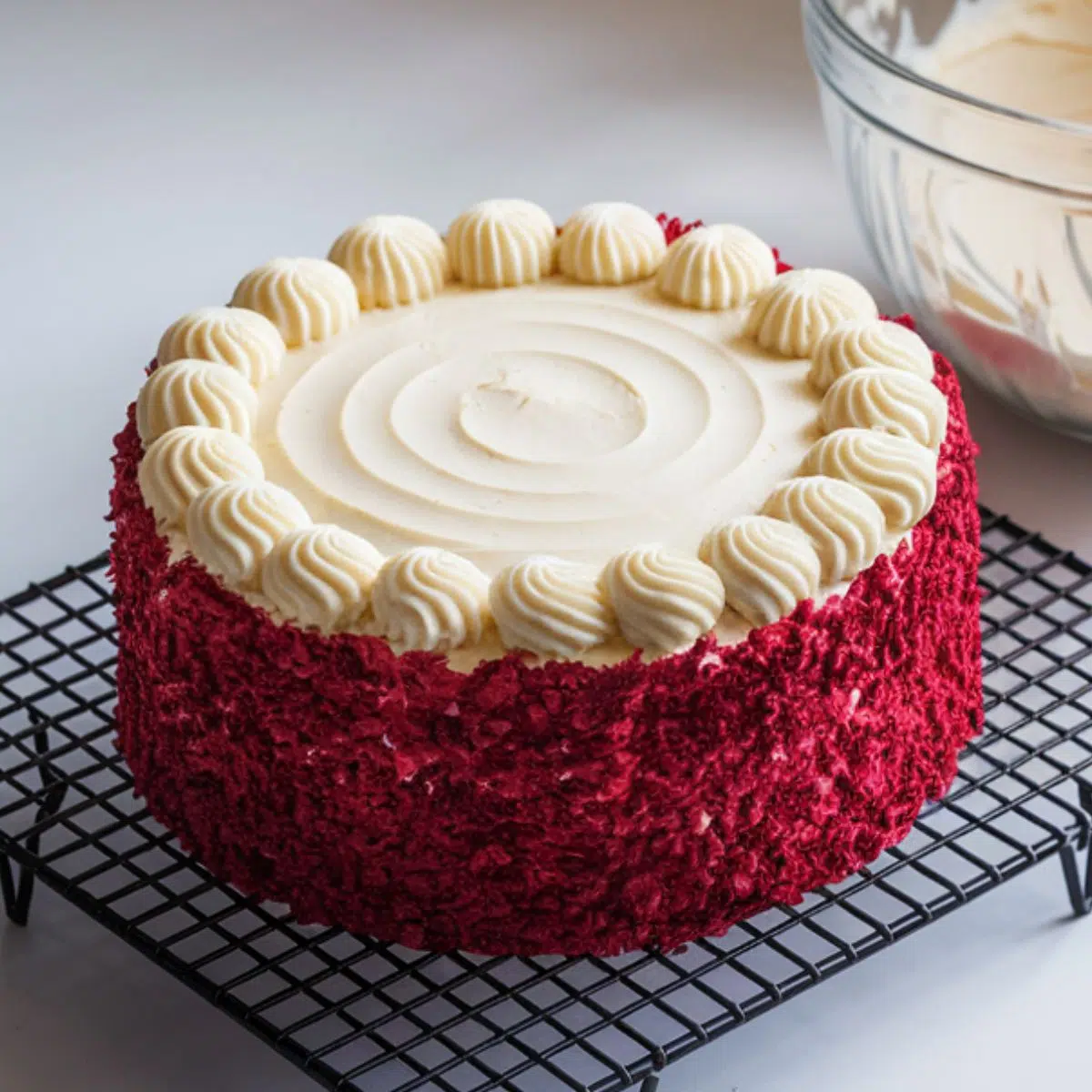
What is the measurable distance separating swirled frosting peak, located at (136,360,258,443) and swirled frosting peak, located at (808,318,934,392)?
2.30ft

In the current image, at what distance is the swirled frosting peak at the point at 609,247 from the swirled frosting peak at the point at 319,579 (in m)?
0.72

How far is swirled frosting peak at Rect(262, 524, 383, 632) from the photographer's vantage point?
2.29 m

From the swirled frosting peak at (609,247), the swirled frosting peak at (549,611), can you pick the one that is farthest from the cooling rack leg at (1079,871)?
the swirled frosting peak at (609,247)

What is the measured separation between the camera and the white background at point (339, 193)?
2617mm

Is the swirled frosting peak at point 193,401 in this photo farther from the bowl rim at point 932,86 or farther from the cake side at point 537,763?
the bowl rim at point 932,86

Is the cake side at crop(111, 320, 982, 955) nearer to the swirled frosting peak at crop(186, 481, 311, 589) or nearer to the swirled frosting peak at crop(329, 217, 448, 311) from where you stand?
the swirled frosting peak at crop(186, 481, 311, 589)

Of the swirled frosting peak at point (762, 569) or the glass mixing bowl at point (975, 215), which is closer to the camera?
the swirled frosting peak at point (762, 569)

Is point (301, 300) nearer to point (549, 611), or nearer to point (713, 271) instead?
point (713, 271)

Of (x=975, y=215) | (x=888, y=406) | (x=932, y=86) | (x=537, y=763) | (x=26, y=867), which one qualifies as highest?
(x=932, y=86)

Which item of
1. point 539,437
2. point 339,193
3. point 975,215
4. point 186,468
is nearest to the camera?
point 186,468

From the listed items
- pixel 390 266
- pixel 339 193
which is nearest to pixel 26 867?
pixel 390 266

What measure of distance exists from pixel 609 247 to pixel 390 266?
11.4 inches

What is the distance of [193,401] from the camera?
2.58 meters

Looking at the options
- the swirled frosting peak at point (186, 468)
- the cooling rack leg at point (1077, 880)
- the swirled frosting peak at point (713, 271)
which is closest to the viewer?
the swirled frosting peak at point (186, 468)
